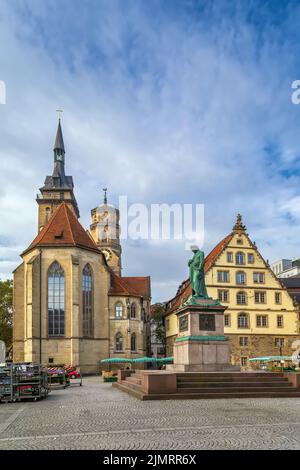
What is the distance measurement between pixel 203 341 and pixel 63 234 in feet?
110

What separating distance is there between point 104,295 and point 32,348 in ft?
32.6

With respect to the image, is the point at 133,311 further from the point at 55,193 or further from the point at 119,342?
the point at 55,193

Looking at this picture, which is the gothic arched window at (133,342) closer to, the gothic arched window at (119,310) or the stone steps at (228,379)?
the gothic arched window at (119,310)

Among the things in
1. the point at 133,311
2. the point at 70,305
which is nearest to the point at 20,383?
the point at 70,305

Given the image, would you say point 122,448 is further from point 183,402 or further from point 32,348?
point 32,348

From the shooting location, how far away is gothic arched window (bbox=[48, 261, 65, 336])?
163 feet

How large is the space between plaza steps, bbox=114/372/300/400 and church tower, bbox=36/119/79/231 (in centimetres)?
6453

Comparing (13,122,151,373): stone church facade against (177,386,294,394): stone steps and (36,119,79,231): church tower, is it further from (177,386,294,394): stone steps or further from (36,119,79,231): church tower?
(177,386,294,394): stone steps

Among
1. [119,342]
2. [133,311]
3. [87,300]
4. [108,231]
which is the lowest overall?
[119,342]

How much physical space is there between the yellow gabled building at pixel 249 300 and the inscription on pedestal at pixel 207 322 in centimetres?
2750

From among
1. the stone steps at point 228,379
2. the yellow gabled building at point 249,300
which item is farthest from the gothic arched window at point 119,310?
the stone steps at point 228,379

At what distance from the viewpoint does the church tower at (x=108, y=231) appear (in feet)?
299

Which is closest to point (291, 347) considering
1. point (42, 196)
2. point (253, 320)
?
point (253, 320)

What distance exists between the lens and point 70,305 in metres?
50.0
